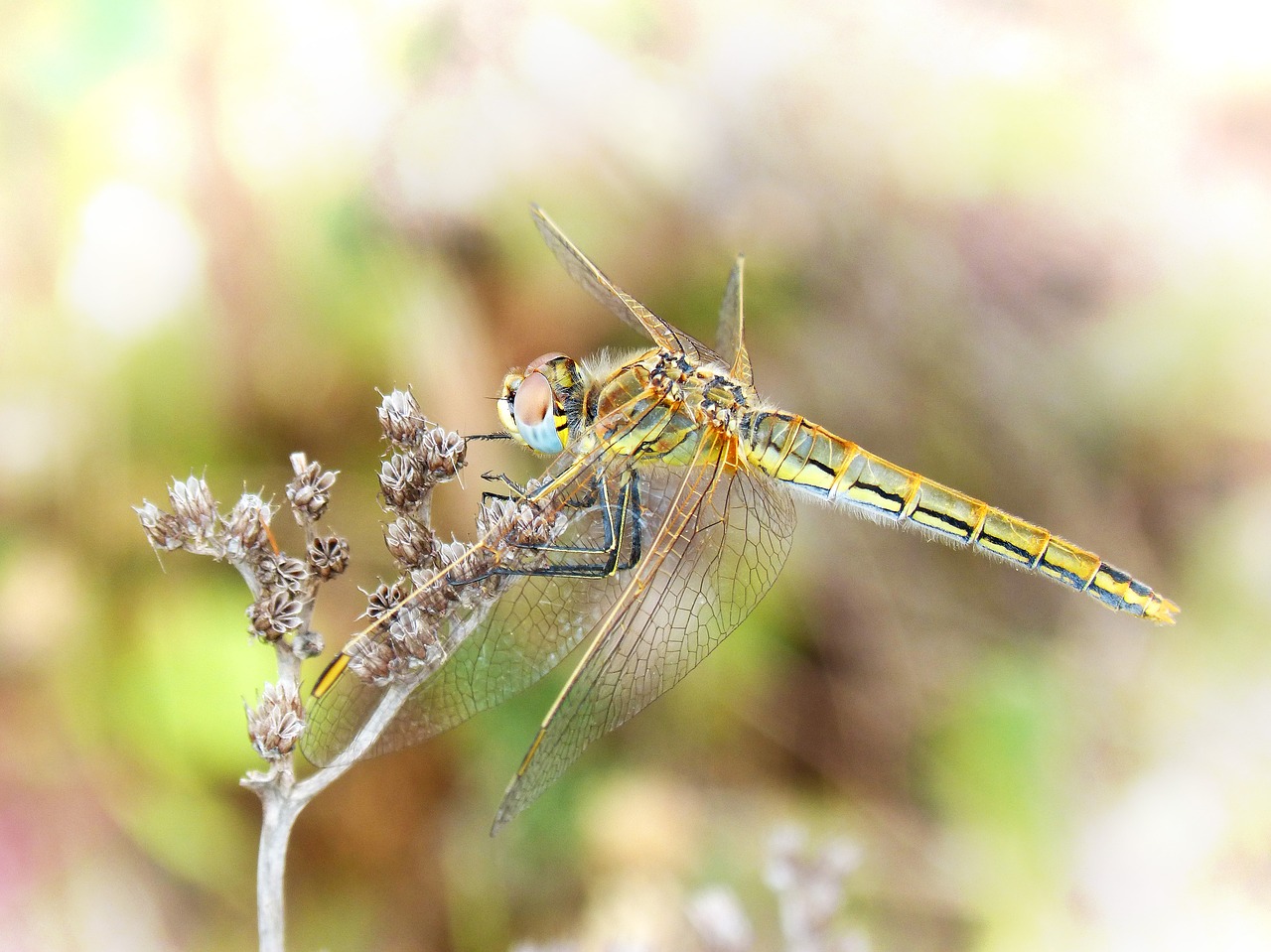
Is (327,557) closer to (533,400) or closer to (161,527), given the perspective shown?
(161,527)

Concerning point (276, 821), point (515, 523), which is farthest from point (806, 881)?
point (276, 821)

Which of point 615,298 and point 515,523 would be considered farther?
point 615,298

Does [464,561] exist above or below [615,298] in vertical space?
below

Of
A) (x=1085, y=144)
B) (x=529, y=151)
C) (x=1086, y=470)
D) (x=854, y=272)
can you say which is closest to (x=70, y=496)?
(x=529, y=151)

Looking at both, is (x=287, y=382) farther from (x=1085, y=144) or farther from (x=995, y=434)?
(x=1085, y=144)

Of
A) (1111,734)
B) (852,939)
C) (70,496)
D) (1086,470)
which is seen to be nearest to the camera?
(852,939)
